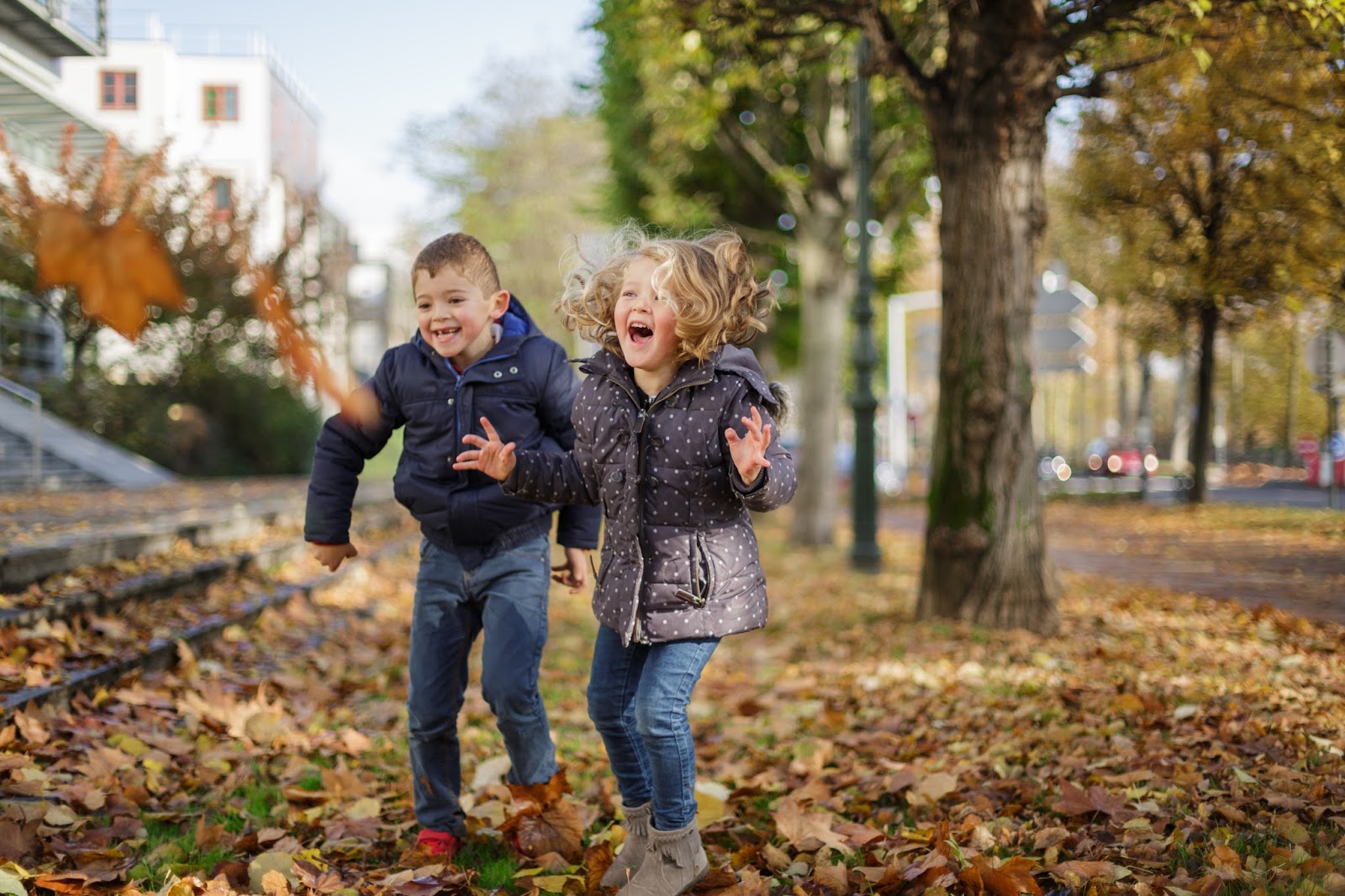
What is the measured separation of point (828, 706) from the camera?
18.8ft

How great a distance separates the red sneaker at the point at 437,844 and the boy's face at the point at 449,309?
4.93 feet

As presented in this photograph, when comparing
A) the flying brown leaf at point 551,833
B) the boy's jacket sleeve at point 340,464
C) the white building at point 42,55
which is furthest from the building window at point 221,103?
the flying brown leaf at point 551,833

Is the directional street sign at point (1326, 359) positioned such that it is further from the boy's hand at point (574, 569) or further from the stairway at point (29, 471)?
the stairway at point (29, 471)

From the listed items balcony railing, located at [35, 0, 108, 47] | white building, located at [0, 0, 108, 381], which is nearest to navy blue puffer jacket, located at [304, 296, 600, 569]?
white building, located at [0, 0, 108, 381]

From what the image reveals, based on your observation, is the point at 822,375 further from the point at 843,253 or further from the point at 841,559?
the point at 841,559

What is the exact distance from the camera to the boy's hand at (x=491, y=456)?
10.7ft

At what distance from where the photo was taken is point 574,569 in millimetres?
3877

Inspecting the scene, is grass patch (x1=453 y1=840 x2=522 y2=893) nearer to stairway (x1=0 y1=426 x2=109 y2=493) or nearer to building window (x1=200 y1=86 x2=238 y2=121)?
stairway (x1=0 y1=426 x2=109 y2=493)

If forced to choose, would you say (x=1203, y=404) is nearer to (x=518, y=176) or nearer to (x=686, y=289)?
(x=686, y=289)

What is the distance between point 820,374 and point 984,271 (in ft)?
27.7

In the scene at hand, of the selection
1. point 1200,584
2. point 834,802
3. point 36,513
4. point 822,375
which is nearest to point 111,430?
point 36,513

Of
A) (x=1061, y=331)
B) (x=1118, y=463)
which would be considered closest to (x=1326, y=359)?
(x=1061, y=331)

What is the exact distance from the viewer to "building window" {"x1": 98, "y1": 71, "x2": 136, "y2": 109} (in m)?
15.1

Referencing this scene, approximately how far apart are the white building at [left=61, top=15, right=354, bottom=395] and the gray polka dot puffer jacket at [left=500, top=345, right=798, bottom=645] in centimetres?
977
